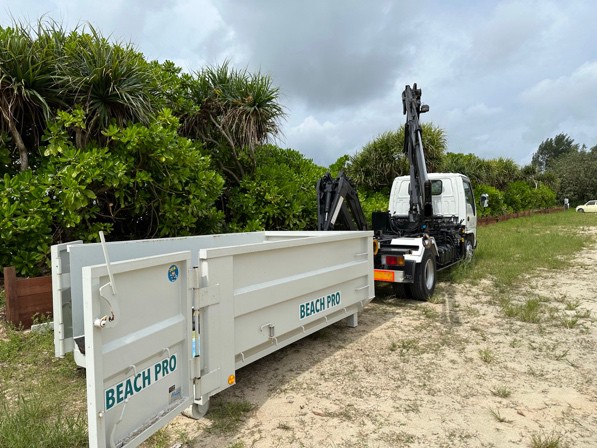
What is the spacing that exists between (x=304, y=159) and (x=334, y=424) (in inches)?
308

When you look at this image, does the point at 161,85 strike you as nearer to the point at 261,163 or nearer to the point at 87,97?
the point at 87,97

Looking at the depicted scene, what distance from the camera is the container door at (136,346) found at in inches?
88.4

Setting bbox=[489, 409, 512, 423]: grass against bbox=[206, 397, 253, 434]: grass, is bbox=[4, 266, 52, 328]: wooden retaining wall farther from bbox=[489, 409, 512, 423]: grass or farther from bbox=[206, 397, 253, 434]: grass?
bbox=[489, 409, 512, 423]: grass

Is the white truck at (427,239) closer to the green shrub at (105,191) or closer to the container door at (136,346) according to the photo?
the green shrub at (105,191)

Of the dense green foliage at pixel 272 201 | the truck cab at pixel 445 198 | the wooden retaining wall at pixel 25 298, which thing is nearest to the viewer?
the wooden retaining wall at pixel 25 298

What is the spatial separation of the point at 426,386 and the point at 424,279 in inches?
130

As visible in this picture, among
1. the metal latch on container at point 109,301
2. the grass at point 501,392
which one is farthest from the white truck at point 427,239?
the metal latch on container at point 109,301

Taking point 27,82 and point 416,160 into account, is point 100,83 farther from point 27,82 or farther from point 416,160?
point 416,160

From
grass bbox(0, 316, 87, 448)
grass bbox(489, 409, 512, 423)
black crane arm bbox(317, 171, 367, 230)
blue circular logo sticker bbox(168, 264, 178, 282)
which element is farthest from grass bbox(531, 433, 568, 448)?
black crane arm bbox(317, 171, 367, 230)

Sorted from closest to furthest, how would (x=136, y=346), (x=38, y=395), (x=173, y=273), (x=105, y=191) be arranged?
1. (x=136, y=346)
2. (x=173, y=273)
3. (x=38, y=395)
4. (x=105, y=191)

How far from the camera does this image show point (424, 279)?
707 cm

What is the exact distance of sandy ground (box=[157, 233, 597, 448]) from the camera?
312 centimetres

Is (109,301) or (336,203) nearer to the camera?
(109,301)

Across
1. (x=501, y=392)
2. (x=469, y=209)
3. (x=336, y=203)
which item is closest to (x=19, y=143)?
(x=336, y=203)
